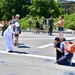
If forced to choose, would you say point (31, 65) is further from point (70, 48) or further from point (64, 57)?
point (70, 48)

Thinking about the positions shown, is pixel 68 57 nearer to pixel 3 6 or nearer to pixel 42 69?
pixel 42 69

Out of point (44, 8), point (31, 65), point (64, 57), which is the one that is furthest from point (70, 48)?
point (44, 8)

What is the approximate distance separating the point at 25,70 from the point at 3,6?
2484 inches

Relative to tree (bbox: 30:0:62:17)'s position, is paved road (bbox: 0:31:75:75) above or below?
below

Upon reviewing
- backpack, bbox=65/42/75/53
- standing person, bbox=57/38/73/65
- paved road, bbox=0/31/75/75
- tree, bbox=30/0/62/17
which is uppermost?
tree, bbox=30/0/62/17

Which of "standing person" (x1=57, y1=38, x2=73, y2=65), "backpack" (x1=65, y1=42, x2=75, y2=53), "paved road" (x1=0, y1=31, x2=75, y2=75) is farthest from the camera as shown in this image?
"standing person" (x1=57, y1=38, x2=73, y2=65)

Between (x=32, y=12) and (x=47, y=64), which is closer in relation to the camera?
(x=47, y=64)

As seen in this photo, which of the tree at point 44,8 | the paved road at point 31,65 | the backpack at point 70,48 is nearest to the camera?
the paved road at point 31,65

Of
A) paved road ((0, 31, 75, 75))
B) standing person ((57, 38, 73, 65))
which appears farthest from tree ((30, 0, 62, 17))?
standing person ((57, 38, 73, 65))

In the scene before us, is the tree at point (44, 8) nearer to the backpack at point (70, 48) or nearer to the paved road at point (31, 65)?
the paved road at point (31, 65)

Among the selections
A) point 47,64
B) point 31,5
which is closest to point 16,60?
point 47,64

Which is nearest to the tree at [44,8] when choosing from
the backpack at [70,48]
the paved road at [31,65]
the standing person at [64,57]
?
the paved road at [31,65]

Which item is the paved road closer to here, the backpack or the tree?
the backpack

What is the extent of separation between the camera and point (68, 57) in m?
11.2
